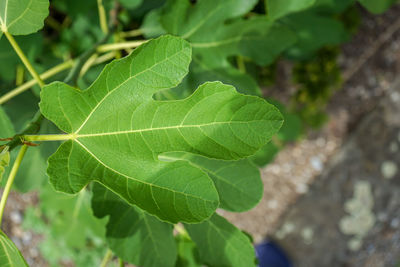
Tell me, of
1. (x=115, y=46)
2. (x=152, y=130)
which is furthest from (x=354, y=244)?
(x=152, y=130)

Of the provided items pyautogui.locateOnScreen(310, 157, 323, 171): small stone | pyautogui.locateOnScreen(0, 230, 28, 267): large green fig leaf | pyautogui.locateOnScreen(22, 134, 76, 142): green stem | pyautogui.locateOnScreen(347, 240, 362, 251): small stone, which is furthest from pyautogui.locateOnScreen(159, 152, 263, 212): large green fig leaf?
pyautogui.locateOnScreen(347, 240, 362, 251): small stone

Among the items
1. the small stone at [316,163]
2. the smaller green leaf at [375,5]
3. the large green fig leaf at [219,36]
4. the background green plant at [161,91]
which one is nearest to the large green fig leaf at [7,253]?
the background green plant at [161,91]

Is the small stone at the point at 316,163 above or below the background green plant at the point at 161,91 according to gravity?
Result: below

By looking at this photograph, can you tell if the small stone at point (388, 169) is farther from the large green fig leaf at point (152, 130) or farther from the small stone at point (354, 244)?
the large green fig leaf at point (152, 130)

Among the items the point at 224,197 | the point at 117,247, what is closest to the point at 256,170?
the point at 224,197

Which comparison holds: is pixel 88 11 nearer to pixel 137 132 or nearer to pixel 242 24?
pixel 242 24

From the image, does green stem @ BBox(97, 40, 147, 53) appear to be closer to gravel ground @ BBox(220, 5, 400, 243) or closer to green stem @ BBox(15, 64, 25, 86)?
green stem @ BBox(15, 64, 25, 86)

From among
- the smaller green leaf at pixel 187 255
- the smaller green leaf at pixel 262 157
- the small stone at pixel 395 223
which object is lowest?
the small stone at pixel 395 223

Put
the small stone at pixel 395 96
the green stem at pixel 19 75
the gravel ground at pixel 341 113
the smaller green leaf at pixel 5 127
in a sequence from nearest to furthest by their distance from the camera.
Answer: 1. the smaller green leaf at pixel 5 127
2. the green stem at pixel 19 75
3. the gravel ground at pixel 341 113
4. the small stone at pixel 395 96
